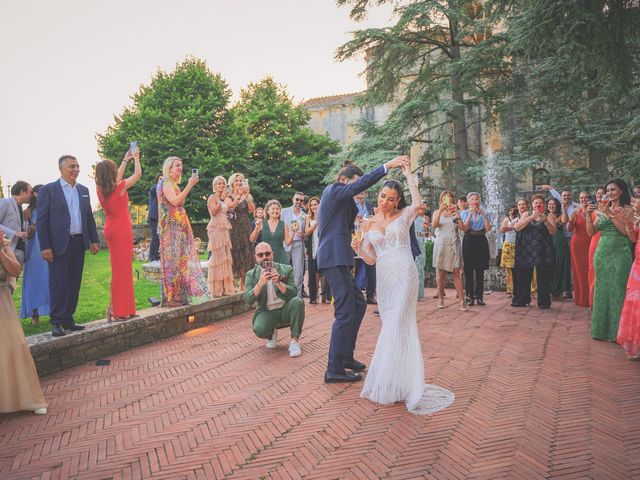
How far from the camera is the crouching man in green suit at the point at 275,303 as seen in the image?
18.8ft

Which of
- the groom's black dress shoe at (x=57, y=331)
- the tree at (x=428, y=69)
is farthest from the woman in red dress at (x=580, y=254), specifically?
the tree at (x=428, y=69)

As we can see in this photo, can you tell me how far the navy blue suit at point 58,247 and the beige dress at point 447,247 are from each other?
20.2 ft

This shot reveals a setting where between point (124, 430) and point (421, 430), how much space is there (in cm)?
238

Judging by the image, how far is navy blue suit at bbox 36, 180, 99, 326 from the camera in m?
5.49

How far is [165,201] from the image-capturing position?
275 inches

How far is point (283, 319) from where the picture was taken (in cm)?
598

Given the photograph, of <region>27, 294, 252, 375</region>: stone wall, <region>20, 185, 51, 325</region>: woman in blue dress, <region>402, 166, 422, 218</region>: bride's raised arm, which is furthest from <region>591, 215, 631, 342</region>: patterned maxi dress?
<region>20, 185, 51, 325</region>: woman in blue dress

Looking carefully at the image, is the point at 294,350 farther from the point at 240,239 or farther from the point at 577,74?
the point at 577,74

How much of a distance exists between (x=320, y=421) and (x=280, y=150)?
105 feet

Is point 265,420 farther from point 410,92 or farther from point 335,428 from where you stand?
point 410,92

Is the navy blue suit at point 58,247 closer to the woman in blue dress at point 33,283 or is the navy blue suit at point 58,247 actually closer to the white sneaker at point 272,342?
the woman in blue dress at point 33,283

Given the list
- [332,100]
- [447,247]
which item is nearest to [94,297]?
[447,247]

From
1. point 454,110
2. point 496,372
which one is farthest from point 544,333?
point 454,110

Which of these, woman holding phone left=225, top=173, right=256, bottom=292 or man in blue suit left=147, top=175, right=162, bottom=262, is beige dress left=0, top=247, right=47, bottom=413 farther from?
man in blue suit left=147, top=175, right=162, bottom=262
